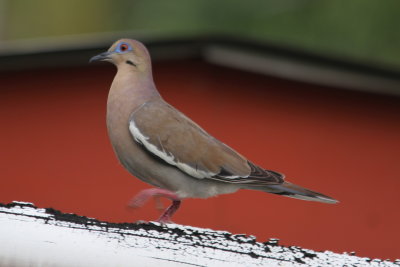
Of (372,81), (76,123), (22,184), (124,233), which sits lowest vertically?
(124,233)

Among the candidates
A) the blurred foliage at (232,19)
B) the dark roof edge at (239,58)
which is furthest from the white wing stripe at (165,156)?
the blurred foliage at (232,19)

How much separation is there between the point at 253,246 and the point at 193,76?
477 cm

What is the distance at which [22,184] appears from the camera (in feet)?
25.0

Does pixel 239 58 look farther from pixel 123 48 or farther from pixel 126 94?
pixel 126 94

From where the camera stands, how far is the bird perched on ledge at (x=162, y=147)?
3.43 m

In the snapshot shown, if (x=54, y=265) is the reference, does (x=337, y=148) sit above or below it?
above

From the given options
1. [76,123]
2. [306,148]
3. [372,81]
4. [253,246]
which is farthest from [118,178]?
[253,246]

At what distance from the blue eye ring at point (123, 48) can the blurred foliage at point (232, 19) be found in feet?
32.7

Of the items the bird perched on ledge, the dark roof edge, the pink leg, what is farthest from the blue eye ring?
the dark roof edge

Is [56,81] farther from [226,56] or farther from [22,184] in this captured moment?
[226,56]

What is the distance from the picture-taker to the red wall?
7.50 metres

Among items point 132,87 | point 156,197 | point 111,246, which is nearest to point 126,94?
point 132,87

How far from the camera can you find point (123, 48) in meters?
3.56

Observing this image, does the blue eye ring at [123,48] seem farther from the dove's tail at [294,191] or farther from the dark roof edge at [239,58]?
the dark roof edge at [239,58]
